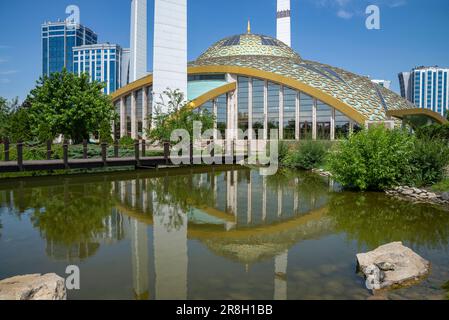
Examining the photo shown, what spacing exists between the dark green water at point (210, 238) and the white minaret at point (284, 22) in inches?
1691

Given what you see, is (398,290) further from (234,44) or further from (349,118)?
(234,44)

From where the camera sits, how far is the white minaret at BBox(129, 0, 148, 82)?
164ft

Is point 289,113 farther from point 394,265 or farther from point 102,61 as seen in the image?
point 102,61

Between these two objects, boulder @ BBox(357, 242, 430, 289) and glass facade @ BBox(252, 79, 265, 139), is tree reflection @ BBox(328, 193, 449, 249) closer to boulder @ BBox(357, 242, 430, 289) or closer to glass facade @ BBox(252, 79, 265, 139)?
boulder @ BBox(357, 242, 430, 289)

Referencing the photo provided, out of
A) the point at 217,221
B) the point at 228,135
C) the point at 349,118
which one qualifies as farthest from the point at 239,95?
the point at 217,221

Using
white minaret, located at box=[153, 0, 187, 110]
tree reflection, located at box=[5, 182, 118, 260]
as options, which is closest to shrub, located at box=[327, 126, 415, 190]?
tree reflection, located at box=[5, 182, 118, 260]

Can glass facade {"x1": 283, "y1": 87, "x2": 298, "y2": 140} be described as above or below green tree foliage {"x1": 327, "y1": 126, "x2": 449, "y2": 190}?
above

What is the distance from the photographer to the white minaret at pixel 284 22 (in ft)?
169

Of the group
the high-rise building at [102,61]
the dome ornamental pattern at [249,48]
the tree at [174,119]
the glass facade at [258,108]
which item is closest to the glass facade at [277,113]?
the glass facade at [258,108]

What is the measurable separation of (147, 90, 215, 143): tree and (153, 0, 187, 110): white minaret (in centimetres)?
104

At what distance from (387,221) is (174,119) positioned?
54.7ft
